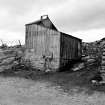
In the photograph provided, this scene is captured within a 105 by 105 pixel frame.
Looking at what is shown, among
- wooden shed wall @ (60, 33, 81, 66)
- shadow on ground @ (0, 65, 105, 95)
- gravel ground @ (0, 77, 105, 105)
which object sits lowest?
gravel ground @ (0, 77, 105, 105)

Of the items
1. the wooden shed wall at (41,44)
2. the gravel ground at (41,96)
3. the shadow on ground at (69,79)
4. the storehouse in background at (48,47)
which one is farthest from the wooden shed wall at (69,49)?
the gravel ground at (41,96)

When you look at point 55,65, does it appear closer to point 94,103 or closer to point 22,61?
point 22,61

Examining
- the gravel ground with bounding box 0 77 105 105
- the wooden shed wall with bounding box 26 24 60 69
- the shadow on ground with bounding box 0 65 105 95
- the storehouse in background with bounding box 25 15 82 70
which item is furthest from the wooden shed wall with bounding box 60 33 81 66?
the gravel ground with bounding box 0 77 105 105

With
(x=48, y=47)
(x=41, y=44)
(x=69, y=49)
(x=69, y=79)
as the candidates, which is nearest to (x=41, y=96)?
(x=69, y=79)

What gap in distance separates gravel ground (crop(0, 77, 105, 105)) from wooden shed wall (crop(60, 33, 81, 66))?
6622 mm

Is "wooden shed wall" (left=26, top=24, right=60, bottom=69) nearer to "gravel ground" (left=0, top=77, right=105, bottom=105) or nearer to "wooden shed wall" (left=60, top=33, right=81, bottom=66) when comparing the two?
"wooden shed wall" (left=60, top=33, right=81, bottom=66)

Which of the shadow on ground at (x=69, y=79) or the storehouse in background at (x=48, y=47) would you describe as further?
the storehouse in background at (x=48, y=47)

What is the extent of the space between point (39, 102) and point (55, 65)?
11251 mm

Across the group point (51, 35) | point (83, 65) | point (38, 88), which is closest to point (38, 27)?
point (51, 35)

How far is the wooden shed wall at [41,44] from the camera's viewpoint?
24.6m

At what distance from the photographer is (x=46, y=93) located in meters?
15.9

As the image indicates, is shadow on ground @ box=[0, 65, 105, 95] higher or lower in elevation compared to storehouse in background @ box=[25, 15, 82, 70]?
lower

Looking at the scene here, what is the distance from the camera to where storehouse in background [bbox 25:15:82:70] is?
80.4 ft

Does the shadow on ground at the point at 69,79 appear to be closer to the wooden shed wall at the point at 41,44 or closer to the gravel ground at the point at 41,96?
the gravel ground at the point at 41,96
